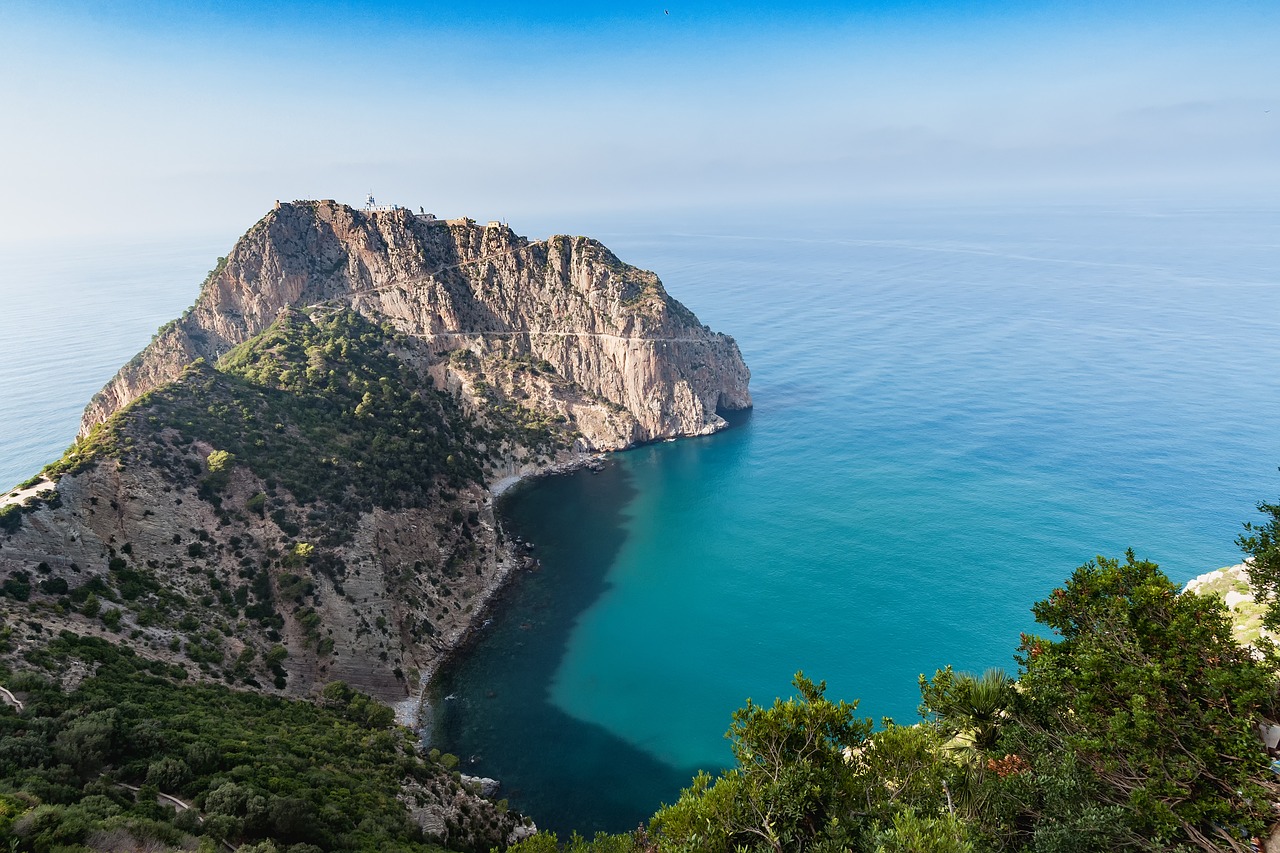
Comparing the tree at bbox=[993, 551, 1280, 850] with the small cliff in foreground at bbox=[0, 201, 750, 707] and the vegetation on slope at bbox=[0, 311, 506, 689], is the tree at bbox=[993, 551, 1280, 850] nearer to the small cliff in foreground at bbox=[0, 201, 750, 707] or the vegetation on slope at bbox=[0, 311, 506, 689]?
the small cliff in foreground at bbox=[0, 201, 750, 707]

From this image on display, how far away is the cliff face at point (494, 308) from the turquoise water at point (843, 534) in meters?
11.0

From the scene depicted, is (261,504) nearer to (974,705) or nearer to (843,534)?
(974,705)

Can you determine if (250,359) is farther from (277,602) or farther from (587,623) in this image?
(587,623)

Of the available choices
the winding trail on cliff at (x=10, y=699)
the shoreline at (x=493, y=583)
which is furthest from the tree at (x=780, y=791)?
the shoreline at (x=493, y=583)

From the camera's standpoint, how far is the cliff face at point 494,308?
9244 centimetres

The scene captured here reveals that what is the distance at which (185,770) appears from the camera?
79.4 ft

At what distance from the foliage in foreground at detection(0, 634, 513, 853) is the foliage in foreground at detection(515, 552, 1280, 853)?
16.9 m

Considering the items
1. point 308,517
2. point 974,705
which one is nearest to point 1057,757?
Result: point 974,705

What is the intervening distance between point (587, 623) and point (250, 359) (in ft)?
182

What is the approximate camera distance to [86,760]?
23094 mm

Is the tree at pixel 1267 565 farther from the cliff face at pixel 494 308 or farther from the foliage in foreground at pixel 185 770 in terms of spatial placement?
the cliff face at pixel 494 308

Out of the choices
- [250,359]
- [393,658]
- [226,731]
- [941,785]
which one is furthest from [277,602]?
[941,785]

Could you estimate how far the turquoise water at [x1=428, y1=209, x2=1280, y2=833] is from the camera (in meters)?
45.1

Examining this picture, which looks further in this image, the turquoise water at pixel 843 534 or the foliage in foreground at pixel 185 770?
the turquoise water at pixel 843 534
